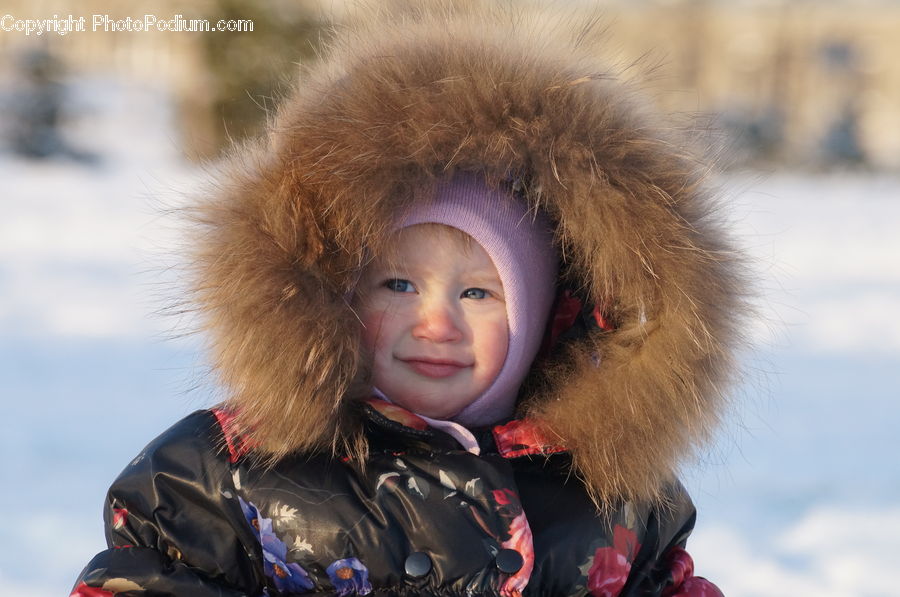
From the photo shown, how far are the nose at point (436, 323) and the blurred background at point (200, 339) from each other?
0.36 metres

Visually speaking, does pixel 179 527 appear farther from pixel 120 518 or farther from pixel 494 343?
pixel 494 343

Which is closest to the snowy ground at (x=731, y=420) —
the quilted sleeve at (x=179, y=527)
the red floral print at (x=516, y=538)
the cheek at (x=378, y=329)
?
the quilted sleeve at (x=179, y=527)

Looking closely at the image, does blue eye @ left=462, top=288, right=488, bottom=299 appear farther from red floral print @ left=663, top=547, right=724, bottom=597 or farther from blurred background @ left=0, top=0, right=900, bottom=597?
red floral print @ left=663, top=547, right=724, bottom=597

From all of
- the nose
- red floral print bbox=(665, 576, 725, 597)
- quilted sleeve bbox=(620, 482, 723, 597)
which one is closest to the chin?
the nose

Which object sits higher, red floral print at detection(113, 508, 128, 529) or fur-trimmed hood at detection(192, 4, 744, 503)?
fur-trimmed hood at detection(192, 4, 744, 503)

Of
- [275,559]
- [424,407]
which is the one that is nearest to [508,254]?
[424,407]

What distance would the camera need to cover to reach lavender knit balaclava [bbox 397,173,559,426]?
167 cm

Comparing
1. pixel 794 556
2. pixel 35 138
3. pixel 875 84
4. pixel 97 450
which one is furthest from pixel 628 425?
pixel 875 84

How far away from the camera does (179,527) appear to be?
155cm

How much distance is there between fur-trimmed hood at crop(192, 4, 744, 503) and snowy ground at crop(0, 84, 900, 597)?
0.16 m

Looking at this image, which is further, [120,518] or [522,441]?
[522,441]

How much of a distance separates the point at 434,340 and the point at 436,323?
1.2 inches

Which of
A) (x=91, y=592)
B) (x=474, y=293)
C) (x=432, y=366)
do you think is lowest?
(x=91, y=592)

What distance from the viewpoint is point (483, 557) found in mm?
1582
